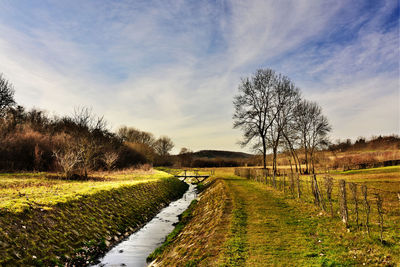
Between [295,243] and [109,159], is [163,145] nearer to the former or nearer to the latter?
[109,159]

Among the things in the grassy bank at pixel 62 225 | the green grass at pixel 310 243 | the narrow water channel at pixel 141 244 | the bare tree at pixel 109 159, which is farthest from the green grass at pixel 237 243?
the bare tree at pixel 109 159

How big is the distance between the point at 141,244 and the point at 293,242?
805cm

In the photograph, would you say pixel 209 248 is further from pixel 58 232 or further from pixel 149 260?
pixel 58 232

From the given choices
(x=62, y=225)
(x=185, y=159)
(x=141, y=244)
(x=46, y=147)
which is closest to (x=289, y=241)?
(x=141, y=244)

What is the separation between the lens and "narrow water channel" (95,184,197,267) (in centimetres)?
1009

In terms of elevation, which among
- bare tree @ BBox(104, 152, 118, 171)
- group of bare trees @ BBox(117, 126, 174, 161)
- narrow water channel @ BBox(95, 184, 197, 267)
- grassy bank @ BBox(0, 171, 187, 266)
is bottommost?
narrow water channel @ BBox(95, 184, 197, 267)

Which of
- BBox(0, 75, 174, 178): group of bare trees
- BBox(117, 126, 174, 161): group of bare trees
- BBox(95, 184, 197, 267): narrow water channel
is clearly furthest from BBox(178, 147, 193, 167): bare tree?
BBox(95, 184, 197, 267): narrow water channel

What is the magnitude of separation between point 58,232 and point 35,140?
1034 inches

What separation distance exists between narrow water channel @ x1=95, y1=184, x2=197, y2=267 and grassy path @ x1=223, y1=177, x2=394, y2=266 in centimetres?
464

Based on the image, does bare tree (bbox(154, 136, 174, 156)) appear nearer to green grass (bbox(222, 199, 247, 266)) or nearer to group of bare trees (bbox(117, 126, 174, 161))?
group of bare trees (bbox(117, 126, 174, 161))

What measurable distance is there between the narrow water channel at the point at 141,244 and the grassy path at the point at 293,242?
4645 millimetres

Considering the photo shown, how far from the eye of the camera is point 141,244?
1245cm

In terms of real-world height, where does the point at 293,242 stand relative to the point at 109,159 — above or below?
below

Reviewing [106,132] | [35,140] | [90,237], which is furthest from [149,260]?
[106,132]
